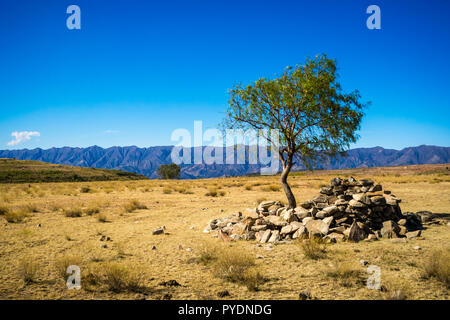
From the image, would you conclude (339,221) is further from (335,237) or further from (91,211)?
(91,211)

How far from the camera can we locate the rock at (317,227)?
11422 millimetres

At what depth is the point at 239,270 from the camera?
779cm

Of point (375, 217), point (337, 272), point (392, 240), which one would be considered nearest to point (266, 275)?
point (337, 272)

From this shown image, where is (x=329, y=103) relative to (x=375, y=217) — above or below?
above

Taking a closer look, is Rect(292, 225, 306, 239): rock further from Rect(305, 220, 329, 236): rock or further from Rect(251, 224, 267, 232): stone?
Rect(251, 224, 267, 232): stone

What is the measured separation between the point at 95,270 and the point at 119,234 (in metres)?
6.20

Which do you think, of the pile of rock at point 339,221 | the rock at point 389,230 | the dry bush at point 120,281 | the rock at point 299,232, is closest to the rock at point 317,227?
the pile of rock at point 339,221

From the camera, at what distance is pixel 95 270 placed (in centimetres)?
799

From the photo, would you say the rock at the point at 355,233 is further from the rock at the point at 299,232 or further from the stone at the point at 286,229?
the stone at the point at 286,229

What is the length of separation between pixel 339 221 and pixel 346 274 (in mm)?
5368

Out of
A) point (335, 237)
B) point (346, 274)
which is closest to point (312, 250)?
point (346, 274)

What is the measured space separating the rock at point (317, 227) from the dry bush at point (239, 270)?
4105 mm
